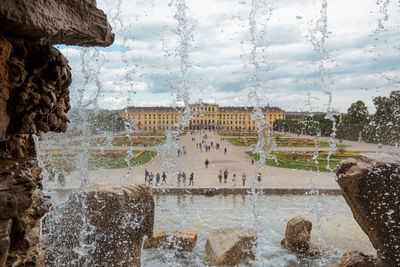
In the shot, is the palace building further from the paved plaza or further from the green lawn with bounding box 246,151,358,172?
the paved plaza

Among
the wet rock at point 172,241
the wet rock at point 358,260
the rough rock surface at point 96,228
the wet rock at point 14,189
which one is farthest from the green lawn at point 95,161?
the wet rock at point 14,189

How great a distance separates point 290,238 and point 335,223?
2.85 metres

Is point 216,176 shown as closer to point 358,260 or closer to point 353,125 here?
point 358,260

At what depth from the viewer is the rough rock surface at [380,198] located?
4992mm

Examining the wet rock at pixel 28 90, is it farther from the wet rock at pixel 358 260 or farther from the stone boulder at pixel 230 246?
the stone boulder at pixel 230 246

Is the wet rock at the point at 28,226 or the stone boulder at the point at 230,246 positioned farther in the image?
the stone boulder at the point at 230,246

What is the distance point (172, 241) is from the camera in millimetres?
8477

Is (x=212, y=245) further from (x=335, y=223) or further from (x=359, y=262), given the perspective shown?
(x=335, y=223)

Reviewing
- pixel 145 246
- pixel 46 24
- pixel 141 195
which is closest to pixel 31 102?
pixel 46 24

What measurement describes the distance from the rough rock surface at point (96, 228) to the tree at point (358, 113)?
57.6 metres

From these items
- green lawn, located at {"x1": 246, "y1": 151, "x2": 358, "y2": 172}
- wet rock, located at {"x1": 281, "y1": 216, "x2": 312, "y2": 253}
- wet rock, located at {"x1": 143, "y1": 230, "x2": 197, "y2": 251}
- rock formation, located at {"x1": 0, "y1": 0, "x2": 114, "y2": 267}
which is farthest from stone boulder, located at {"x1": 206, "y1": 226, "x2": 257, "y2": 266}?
green lawn, located at {"x1": 246, "y1": 151, "x2": 358, "y2": 172}

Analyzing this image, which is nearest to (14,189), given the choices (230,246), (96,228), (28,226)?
(28,226)

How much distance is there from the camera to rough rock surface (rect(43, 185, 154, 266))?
15.6 ft

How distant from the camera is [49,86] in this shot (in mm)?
2566
